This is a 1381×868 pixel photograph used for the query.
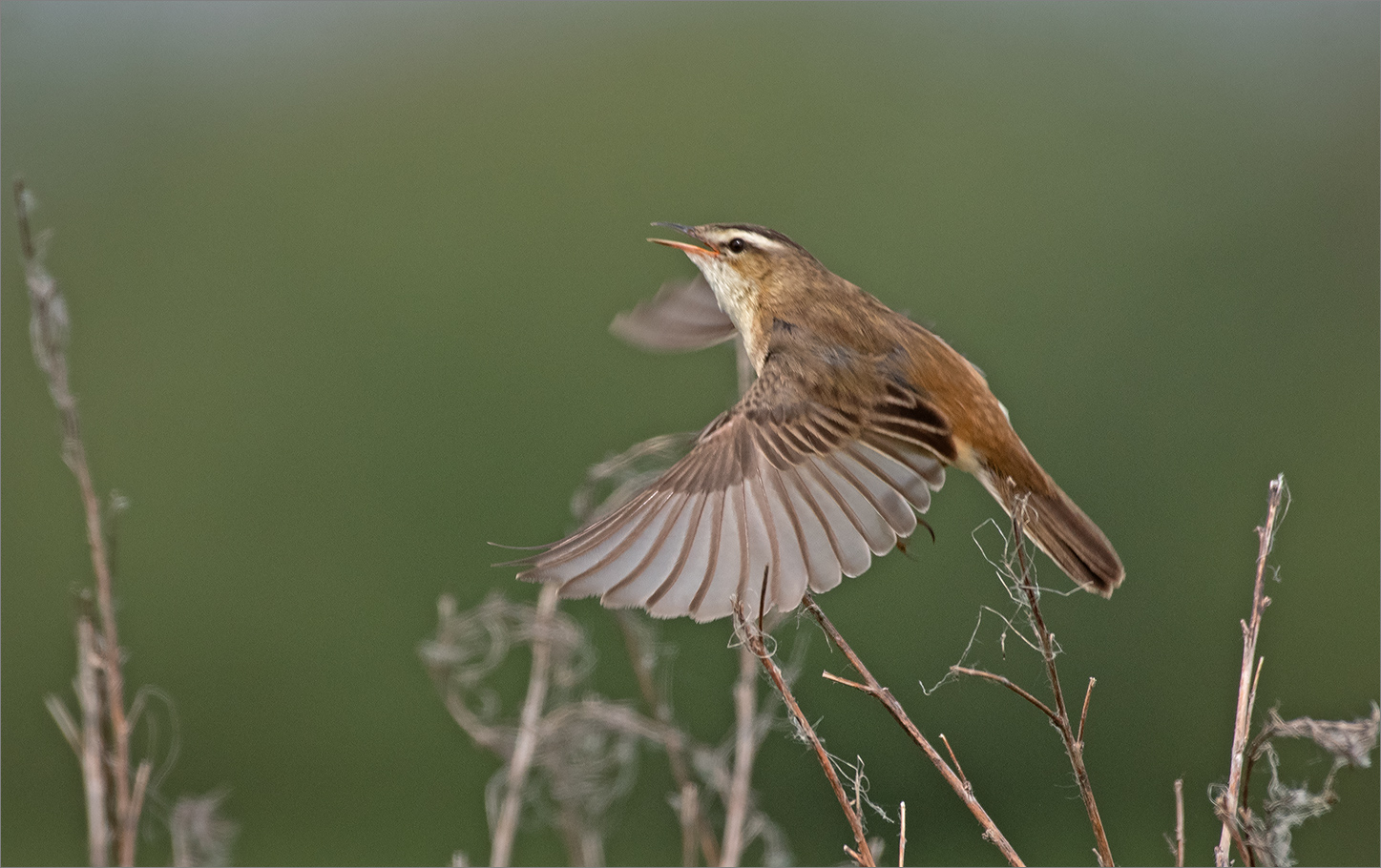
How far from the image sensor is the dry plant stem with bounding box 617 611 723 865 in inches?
82.6

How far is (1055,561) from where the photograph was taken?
276cm

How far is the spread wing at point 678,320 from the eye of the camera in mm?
3480

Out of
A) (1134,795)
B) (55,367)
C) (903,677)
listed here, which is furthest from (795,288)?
(1134,795)

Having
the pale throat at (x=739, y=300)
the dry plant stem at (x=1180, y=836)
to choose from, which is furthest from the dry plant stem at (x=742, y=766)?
the pale throat at (x=739, y=300)

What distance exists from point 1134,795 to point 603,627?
10.2ft

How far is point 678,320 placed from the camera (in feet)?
11.9

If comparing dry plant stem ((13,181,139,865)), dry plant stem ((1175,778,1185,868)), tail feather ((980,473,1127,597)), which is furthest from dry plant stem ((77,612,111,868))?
tail feather ((980,473,1127,597))

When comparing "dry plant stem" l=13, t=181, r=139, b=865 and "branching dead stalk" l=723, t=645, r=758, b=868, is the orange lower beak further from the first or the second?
"dry plant stem" l=13, t=181, r=139, b=865

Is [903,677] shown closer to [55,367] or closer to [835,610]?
[835,610]

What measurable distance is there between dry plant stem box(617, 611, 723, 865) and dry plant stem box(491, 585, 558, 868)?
6.6 inches

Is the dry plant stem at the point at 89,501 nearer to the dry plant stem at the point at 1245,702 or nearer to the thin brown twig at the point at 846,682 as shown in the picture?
the thin brown twig at the point at 846,682

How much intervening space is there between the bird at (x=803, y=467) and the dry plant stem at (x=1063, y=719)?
20.0 inches

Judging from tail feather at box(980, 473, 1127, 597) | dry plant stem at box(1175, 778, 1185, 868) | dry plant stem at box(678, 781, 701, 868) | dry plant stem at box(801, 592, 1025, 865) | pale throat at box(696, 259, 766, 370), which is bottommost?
dry plant stem at box(678, 781, 701, 868)

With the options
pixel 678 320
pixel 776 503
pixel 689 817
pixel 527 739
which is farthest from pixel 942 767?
pixel 678 320
